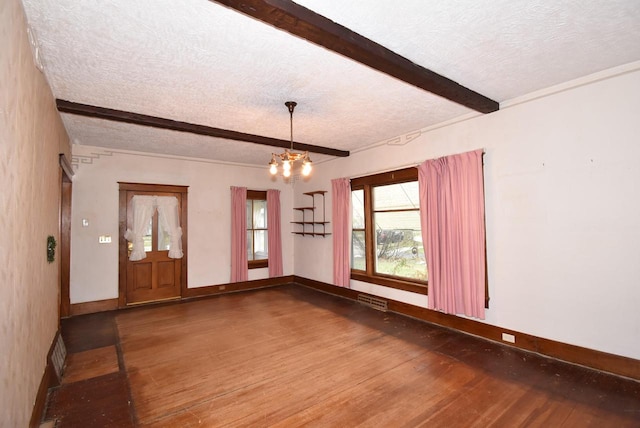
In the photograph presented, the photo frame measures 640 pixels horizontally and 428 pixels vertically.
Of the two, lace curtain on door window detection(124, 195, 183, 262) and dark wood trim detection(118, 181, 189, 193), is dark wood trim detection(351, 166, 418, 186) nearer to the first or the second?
dark wood trim detection(118, 181, 189, 193)

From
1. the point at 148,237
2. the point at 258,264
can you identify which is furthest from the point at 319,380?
the point at 148,237

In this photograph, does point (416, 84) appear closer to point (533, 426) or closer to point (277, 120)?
point (277, 120)

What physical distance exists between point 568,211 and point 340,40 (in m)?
2.92

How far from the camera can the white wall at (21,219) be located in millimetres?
1620

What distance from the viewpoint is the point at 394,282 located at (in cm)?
502

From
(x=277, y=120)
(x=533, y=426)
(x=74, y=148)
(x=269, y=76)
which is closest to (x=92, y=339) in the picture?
(x=74, y=148)

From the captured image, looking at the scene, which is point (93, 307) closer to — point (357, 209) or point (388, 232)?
point (357, 209)

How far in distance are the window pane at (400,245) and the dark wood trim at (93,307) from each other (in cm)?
483

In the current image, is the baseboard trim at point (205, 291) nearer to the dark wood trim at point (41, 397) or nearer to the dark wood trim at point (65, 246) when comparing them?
the dark wood trim at point (65, 246)

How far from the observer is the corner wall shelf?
675 centimetres

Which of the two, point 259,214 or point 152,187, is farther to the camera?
point 259,214

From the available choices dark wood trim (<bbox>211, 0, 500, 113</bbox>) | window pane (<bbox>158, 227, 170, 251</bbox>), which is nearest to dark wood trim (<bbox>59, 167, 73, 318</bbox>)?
window pane (<bbox>158, 227, 170, 251</bbox>)

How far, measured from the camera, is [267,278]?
7.18m

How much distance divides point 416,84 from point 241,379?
3.35 m
